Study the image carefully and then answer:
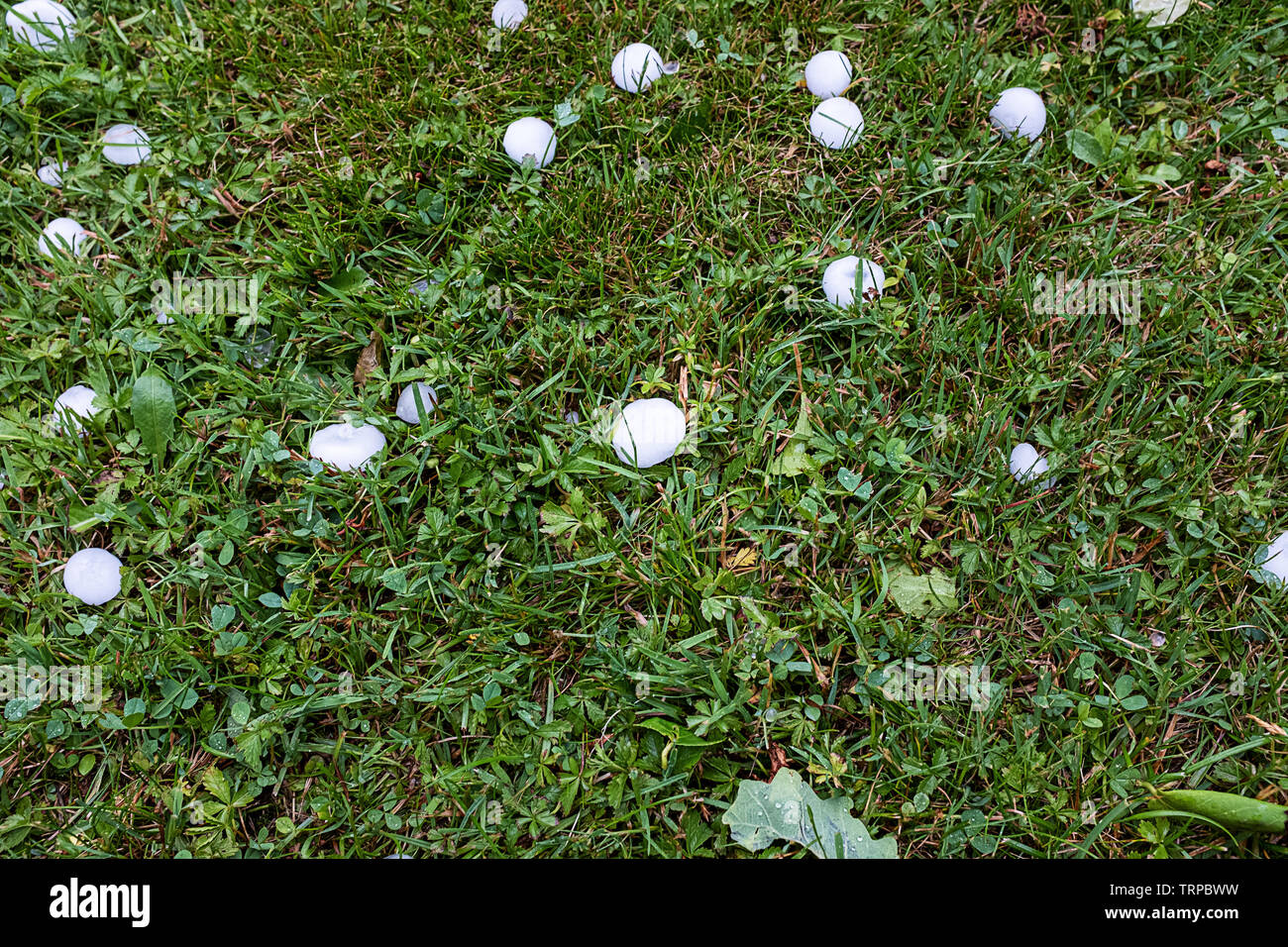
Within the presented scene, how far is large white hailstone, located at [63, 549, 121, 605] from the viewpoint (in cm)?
181

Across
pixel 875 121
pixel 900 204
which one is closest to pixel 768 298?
pixel 900 204

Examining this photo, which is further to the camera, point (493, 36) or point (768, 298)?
point (493, 36)

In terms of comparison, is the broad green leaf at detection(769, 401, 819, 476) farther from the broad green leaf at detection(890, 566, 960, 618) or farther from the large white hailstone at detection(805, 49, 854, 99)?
the large white hailstone at detection(805, 49, 854, 99)

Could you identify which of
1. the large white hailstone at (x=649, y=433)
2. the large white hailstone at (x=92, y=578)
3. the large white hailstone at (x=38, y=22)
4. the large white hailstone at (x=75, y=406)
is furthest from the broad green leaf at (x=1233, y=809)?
the large white hailstone at (x=38, y=22)

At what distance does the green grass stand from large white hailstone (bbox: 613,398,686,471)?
0.16 ft

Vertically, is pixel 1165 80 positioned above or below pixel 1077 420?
above

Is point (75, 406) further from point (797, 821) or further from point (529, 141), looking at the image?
point (797, 821)

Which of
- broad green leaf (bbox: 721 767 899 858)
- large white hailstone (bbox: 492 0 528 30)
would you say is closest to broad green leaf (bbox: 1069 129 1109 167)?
large white hailstone (bbox: 492 0 528 30)

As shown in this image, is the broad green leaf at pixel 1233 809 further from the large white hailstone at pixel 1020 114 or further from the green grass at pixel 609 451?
the large white hailstone at pixel 1020 114

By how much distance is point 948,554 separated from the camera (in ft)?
6.14

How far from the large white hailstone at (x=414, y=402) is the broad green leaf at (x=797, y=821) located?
1.05 metres

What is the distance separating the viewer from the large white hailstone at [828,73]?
230cm

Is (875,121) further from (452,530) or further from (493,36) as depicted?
(452,530)

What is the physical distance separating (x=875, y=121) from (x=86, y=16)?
2.24m
